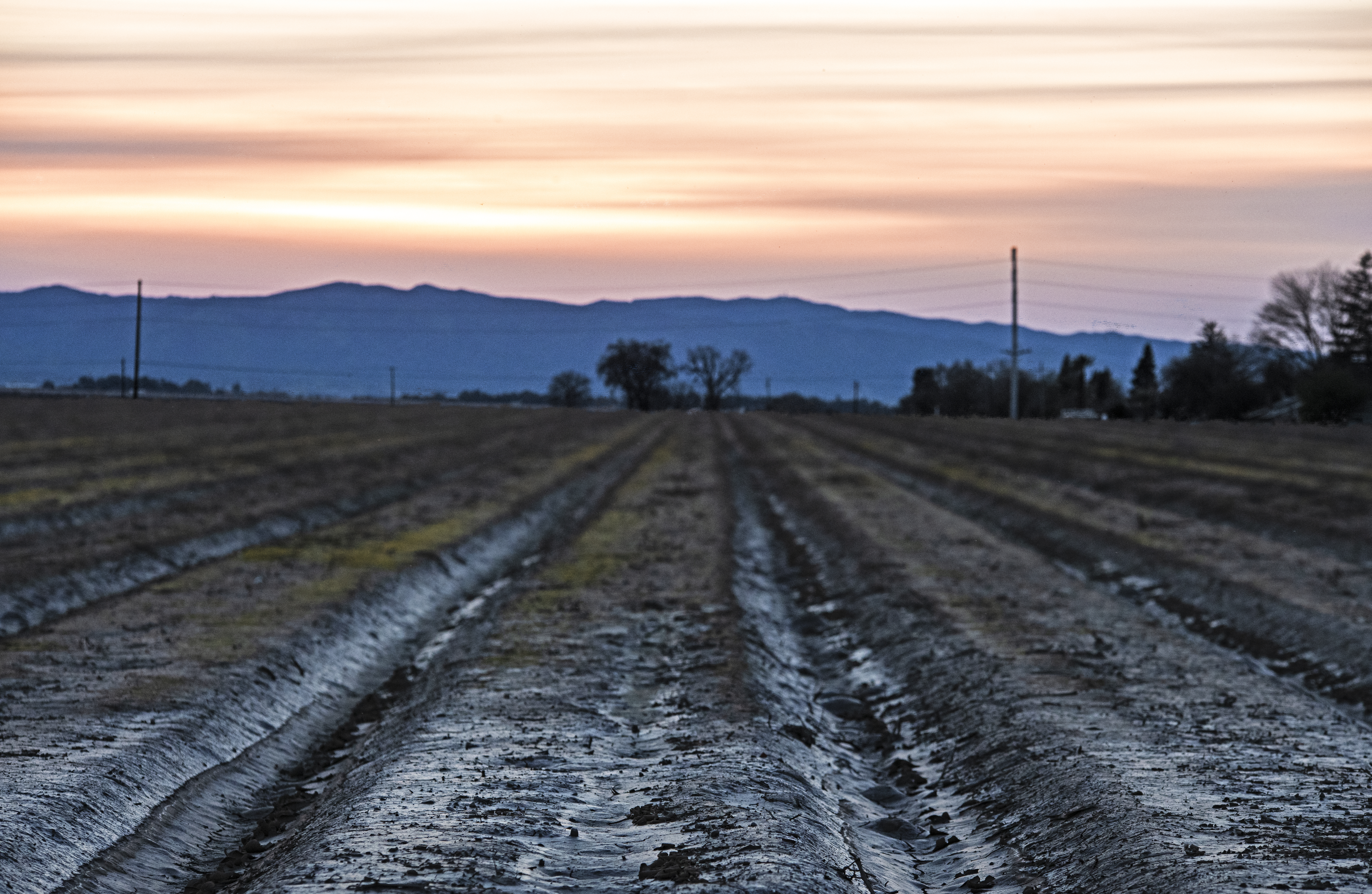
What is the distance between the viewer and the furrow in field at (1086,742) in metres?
7.91

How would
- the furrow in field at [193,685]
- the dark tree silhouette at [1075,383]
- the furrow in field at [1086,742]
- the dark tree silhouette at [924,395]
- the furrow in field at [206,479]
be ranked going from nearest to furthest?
1. the furrow in field at [1086,742]
2. the furrow in field at [193,685]
3. the furrow in field at [206,479]
4. the dark tree silhouette at [924,395]
5. the dark tree silhouette at [1075,383]

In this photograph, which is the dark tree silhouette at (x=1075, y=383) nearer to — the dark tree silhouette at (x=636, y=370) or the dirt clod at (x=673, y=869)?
the dark tree silhouette at (x=636, y=370)

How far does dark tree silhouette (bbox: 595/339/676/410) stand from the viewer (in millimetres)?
190250

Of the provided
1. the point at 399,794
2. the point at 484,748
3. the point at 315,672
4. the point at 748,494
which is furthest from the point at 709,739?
the point at 748,494

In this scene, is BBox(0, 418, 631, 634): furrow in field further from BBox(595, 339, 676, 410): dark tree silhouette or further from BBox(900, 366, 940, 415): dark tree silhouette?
BBox(595, 339, 676, 410): dark tree silhouette

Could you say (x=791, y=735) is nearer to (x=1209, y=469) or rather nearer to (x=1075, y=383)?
(x=1209, y=469)

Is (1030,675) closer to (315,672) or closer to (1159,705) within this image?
(1159,705)

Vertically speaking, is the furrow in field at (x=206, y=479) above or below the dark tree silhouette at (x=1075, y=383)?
below

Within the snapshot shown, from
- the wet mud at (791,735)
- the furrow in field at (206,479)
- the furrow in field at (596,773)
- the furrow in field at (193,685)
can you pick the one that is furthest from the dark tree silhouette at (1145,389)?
the furrow in field at (596,773)

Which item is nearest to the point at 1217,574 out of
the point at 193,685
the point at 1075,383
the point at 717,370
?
the point at 193,685

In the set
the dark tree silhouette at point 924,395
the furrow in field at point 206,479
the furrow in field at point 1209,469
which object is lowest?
the furrow in field at point 206,479

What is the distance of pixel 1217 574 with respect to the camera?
19297 mm

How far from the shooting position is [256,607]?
1633 cm

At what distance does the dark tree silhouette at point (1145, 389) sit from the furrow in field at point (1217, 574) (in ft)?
260
